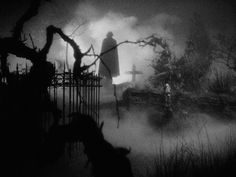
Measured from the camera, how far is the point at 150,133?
34.0 feet

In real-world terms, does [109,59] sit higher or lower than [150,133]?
higher

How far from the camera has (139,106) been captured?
45.6ft

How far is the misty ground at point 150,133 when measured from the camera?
5453mm

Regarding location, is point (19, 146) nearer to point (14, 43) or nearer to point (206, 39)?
point (14, 43)

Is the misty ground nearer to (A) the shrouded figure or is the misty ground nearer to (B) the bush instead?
(B) the bush

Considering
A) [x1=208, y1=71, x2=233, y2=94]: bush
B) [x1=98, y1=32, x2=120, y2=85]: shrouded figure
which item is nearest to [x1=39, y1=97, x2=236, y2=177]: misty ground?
[x1=208, y1=71, x2=233, y2=94]: bush

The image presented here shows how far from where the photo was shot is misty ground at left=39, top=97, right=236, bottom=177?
5.45 m

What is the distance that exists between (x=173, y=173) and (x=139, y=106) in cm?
1023

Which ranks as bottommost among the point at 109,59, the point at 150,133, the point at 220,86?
the point at 150,133

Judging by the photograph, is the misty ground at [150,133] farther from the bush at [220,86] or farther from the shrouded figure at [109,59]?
the shrouded figure at [109,59]

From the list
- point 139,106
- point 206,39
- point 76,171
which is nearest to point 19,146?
point 76,171

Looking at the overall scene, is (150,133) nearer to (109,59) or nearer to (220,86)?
(220,86)

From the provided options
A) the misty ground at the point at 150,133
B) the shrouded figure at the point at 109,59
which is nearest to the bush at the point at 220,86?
the misty ground at the point at 150,133

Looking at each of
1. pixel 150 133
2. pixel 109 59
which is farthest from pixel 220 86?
pixel 109 59
